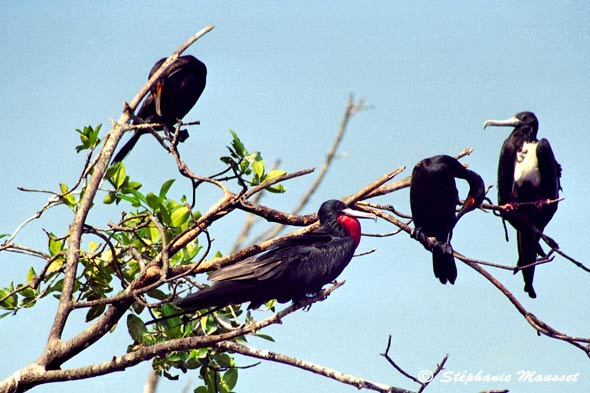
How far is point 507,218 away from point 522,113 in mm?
906

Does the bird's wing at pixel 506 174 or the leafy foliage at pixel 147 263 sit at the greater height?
the bird's wing at pixel 506 174

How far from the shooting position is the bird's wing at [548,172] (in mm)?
4742

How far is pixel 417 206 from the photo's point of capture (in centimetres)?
448

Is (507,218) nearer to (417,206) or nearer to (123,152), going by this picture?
(417,206)

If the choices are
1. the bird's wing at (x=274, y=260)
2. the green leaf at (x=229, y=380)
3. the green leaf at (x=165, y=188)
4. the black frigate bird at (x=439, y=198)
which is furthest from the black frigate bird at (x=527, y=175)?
the green leaf at (x=165, y=188)

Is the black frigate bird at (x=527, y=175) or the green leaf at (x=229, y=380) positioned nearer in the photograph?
the green leaf at (x=229, y=380)

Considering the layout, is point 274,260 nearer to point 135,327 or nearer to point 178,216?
point 178,216

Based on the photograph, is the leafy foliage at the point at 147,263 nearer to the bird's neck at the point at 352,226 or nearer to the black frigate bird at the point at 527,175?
the bird's neck at the point at 352,226

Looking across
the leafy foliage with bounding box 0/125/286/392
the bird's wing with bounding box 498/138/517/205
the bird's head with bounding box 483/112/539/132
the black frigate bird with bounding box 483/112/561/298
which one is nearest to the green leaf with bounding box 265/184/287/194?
the leafy foliage with bounding box 0/125/286/392

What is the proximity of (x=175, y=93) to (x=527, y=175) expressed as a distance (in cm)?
218

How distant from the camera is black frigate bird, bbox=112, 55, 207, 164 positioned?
4777 mm

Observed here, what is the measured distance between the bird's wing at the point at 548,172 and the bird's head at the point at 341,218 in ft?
5.47

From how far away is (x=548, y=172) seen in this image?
474 cm

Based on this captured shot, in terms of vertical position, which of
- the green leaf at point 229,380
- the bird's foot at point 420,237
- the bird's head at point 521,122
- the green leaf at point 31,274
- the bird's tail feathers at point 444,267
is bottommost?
the green leaf at point 229,380
